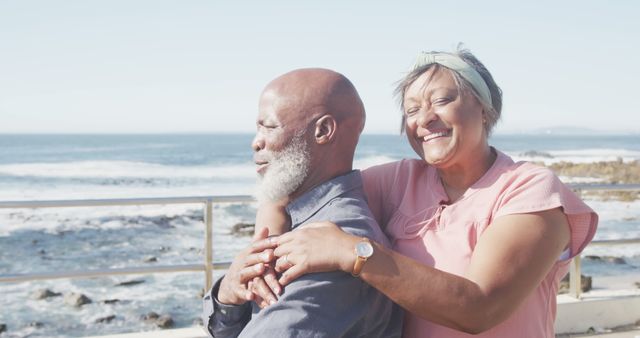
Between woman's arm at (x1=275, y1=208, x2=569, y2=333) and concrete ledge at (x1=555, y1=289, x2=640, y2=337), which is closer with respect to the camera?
woman's arm at (x1=275, y1=208, x2=569, y2=333)

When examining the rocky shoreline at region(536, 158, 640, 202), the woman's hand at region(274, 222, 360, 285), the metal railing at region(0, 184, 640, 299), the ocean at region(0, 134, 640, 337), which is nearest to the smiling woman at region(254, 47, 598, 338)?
the woman's hand at region(274, 222, 360, 285)

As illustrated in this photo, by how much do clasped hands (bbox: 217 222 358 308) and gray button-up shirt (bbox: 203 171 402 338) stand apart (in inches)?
1.2

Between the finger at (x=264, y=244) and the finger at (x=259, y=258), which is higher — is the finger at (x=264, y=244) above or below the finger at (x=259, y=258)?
above

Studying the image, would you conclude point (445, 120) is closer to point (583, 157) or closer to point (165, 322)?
point (165, 322)

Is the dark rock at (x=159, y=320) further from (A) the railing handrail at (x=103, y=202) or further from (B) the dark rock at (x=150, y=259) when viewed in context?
(A) the railing handrail at (x=103, y=202)

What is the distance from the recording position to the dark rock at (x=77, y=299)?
31.0ft

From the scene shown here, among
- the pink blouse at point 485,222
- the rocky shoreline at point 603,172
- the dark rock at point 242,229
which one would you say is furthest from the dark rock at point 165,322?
the rocky shoreline at point 603,172

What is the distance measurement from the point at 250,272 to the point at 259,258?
0.04 metres

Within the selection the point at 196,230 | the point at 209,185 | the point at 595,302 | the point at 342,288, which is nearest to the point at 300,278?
the point at 342,288

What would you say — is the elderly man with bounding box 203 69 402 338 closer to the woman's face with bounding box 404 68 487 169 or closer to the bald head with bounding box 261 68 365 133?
the bald head with bounding box 261 68 365 133

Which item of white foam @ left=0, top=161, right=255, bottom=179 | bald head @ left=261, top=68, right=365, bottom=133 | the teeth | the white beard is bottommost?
white foam @ left=0, top=161, right=255, bottom=179

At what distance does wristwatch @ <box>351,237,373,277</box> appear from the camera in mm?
1350

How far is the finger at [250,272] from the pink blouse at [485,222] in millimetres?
379

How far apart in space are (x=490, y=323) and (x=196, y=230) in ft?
49.3
